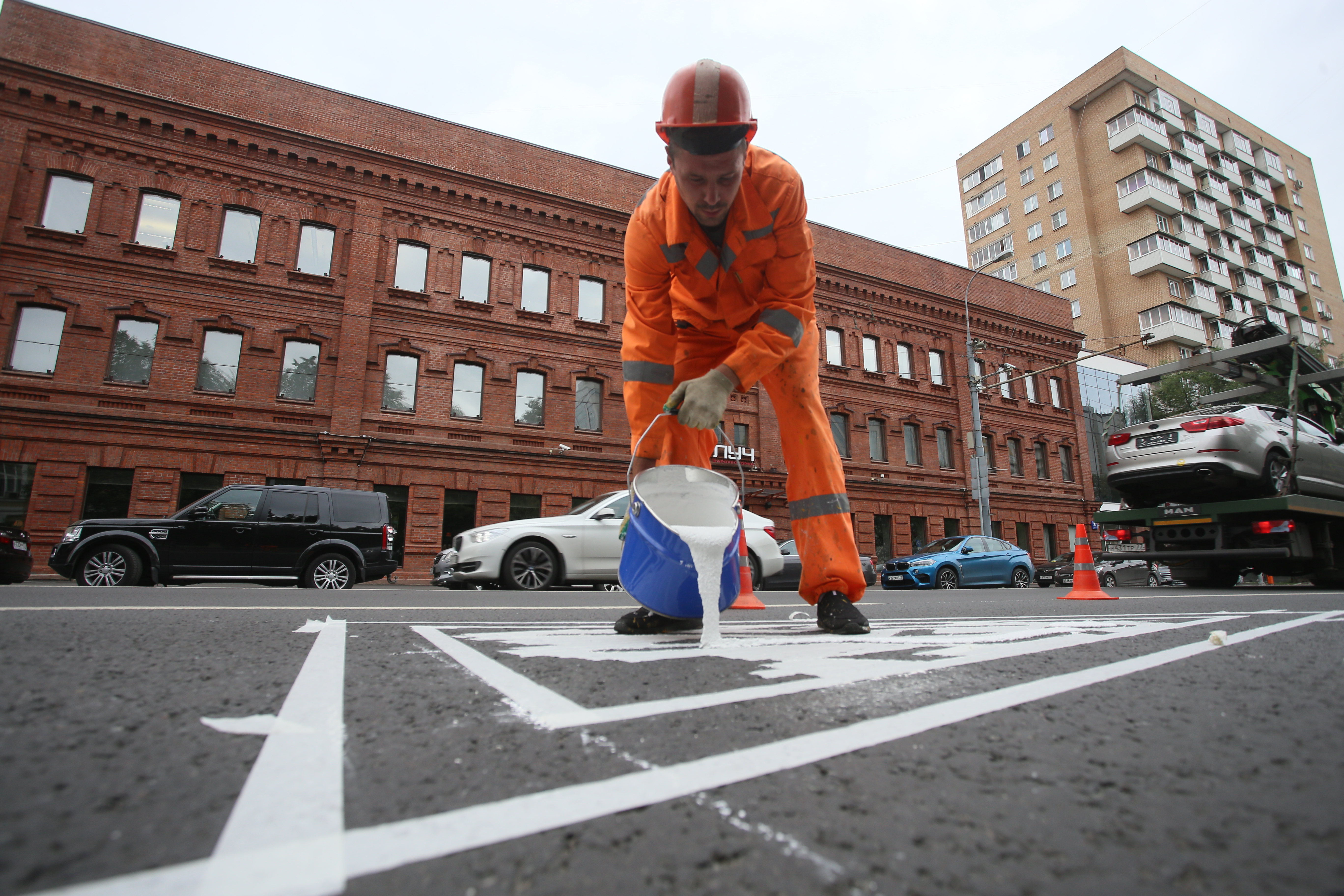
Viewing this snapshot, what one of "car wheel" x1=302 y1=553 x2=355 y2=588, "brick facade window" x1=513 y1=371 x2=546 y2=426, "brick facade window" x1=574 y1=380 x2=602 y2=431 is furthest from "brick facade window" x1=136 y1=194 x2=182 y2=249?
"car wheel" x1=302 y1=553 x2=355 y2=588

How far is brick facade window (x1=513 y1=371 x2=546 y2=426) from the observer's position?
17938 mm

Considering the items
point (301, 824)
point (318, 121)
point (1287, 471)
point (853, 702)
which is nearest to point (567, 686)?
point (853, 702)

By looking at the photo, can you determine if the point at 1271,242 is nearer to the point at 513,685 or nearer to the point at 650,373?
the point at 650,373

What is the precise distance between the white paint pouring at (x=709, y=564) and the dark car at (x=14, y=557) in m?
10.1

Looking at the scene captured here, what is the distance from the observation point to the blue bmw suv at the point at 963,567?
1538cm

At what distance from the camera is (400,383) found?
16906 mm

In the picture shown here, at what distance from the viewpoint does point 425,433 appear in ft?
54.7

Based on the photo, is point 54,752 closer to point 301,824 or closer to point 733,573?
point 301,824

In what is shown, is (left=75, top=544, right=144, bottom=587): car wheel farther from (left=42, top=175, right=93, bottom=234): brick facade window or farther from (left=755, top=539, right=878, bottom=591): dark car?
(left=42, top=175, right=93, bottom=234): brick facade window

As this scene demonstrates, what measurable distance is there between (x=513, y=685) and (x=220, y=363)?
1744 centimetres

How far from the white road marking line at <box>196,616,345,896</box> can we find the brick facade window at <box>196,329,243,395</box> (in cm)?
1723

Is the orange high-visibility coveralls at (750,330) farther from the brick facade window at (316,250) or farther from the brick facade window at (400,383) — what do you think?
the brick facade window at (316,250)

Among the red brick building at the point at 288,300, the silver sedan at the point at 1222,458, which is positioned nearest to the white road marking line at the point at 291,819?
the silver sedan at the point at 1222,458

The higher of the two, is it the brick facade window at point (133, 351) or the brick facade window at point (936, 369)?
the brick facade window at point (936, 369)
